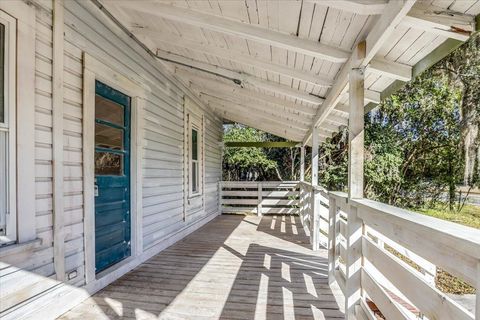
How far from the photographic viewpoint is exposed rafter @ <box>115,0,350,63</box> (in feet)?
7.75

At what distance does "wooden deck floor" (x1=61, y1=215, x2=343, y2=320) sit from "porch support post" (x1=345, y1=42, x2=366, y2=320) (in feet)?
1.17

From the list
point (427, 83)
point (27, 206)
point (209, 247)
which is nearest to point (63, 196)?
point (27, 206)

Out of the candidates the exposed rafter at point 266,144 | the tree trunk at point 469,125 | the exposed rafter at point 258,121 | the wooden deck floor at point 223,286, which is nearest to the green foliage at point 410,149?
the tree trunk at point 469,125

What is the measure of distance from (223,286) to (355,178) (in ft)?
5.31

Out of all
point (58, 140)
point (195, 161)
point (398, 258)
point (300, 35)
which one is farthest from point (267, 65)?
point (195, 161)

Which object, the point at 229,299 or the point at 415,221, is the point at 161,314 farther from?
the point at 415,221

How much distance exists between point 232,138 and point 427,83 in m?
6.63

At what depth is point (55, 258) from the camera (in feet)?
7.13

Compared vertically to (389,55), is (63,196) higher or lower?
lower

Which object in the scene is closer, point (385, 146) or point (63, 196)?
point (63, 196)

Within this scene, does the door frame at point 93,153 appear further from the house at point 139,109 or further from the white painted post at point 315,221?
the white painted post at point 315,221

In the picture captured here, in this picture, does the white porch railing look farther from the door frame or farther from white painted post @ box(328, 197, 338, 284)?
the door frame

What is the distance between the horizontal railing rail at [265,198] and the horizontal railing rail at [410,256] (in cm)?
506

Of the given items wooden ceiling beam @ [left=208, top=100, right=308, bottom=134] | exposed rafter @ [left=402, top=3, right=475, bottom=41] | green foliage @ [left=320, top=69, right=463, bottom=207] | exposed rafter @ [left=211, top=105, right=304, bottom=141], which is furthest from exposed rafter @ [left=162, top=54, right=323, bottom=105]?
green foliage @ [left=320, top=69, right=463, bottom=207]
